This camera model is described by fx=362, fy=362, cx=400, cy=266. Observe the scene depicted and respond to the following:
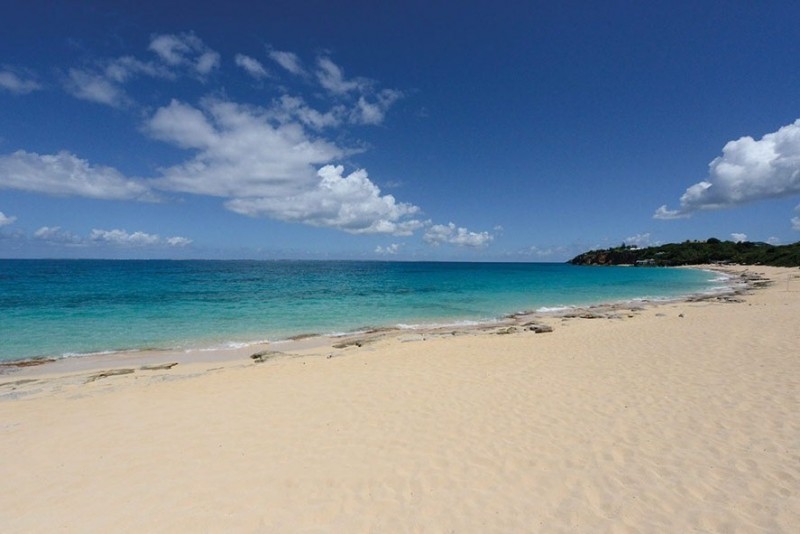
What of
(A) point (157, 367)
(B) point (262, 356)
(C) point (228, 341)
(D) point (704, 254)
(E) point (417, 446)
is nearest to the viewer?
(E) point (417, 446)

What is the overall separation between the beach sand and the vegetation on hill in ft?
345

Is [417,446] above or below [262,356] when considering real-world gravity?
A: above

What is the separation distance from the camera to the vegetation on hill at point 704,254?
92.8 m

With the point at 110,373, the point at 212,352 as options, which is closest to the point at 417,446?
the point at 110,373

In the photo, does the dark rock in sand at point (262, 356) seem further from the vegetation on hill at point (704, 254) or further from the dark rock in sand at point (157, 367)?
the vegetation on hill at point (704, 254)

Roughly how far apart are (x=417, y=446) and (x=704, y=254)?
166 meters

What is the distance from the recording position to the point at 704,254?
131000 mm

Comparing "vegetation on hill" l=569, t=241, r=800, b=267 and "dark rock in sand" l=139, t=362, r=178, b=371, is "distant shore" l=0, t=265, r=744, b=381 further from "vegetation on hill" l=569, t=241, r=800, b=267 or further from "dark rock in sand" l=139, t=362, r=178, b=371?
"vegetation on hill" l=569, t=241, r=800, b=267

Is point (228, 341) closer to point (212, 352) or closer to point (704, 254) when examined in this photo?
point (212, 352)

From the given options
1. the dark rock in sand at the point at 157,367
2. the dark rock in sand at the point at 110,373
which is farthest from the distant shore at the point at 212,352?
the dark rock in sand at the point at 110,373

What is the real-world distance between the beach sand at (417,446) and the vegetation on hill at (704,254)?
105m

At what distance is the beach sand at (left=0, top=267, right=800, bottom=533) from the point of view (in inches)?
205

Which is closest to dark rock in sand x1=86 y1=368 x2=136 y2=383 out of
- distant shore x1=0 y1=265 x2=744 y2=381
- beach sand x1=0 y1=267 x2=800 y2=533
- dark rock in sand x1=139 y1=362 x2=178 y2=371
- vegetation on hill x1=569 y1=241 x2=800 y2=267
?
beach sand x1=0 y1=267 x2=800 y2=533

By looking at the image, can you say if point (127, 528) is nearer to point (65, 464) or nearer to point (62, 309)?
point (65, 464)
